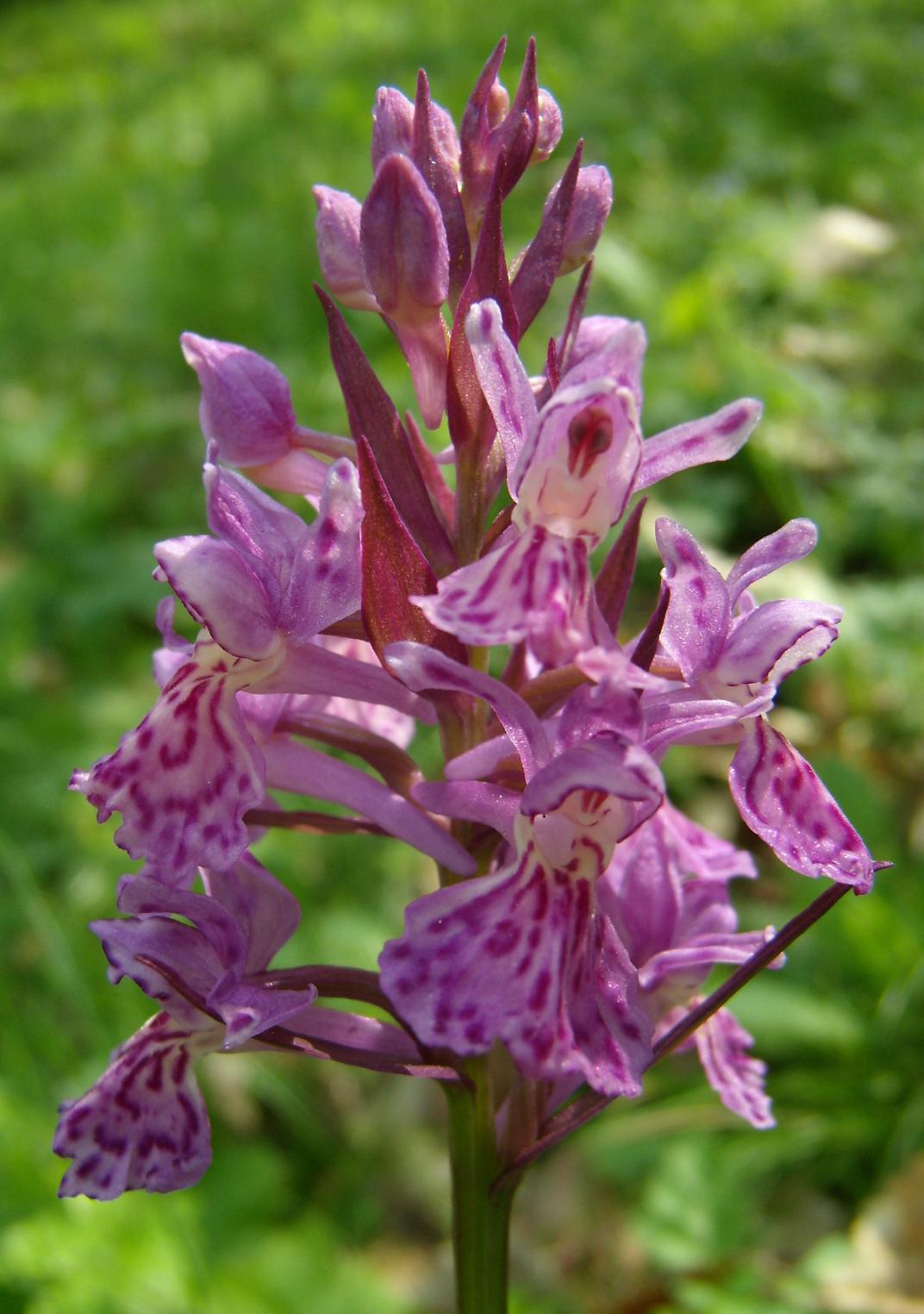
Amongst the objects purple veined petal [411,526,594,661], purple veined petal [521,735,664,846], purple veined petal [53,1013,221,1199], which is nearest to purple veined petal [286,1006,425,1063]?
purple veined petal [53,1013,221,1199]

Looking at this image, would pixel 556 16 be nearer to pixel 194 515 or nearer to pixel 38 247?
pixel 38 247

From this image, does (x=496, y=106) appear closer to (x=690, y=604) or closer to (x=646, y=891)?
(x=690, y=604)

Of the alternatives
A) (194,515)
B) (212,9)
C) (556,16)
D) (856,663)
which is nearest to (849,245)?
(856,663)

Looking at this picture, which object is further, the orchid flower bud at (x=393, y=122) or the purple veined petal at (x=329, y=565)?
the orchid flower bud at (x=393, y=122)

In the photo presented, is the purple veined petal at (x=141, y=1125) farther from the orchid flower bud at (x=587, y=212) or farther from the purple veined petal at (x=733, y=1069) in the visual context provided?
the orchid flower bud at (x=587, y=212)

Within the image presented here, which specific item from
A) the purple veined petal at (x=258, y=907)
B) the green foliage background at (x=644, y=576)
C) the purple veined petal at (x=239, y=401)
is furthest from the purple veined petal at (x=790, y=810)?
the green foliage background at (x=644, y=576)

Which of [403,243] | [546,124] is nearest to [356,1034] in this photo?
[403,243]

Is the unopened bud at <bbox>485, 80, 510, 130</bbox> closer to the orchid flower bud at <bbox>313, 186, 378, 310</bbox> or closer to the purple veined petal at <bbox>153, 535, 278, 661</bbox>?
the orchid flower bud at <bbox>313, 186, 378, 310</bbox>
